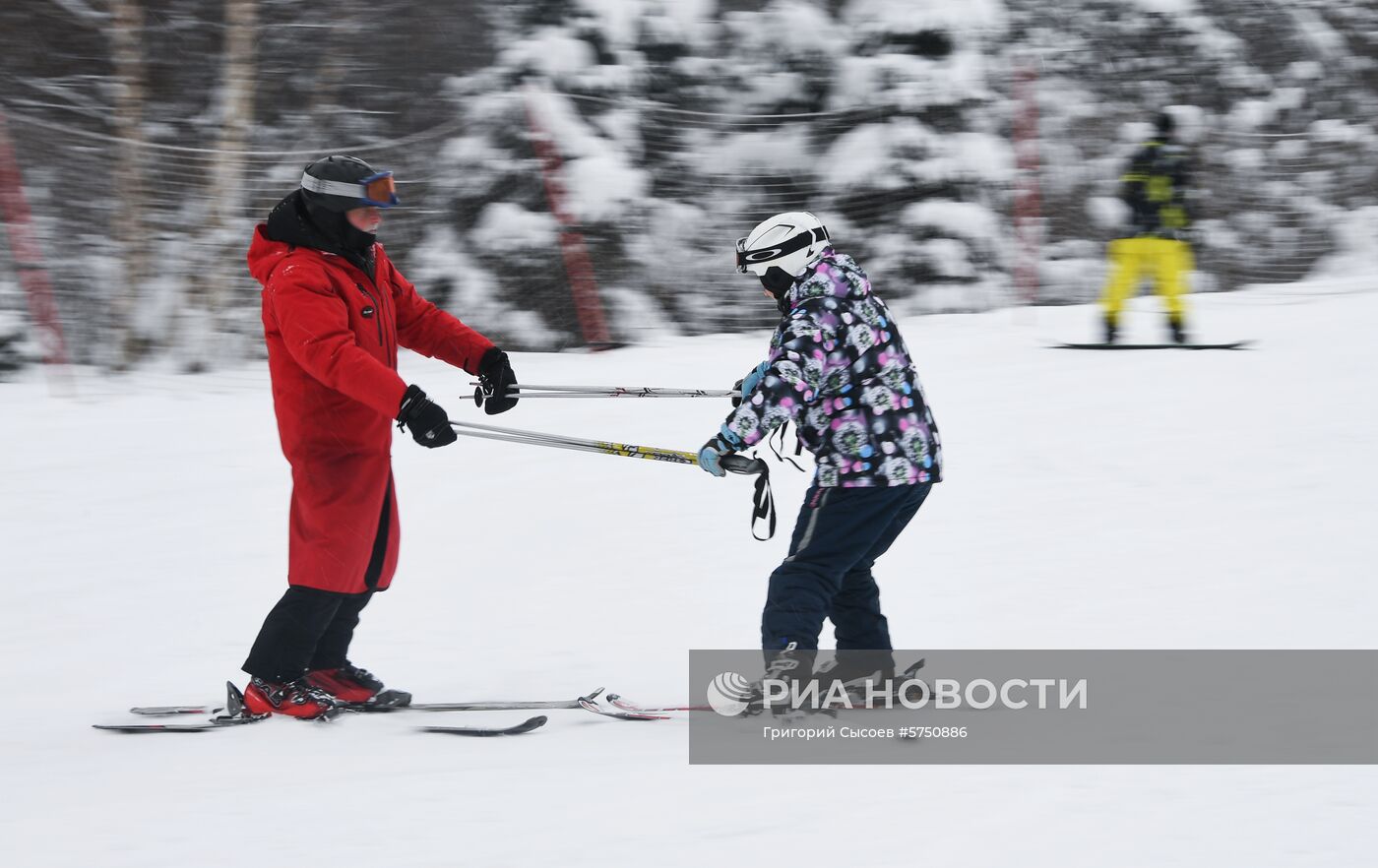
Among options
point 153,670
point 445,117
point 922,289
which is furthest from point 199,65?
point 153,670

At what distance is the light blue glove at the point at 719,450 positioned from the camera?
374cm

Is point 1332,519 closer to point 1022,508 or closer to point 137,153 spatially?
point 1022,508

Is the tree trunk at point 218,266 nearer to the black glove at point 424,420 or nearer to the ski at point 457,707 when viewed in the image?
the ski at point 457,707

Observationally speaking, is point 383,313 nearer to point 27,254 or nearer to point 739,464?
point 739,464

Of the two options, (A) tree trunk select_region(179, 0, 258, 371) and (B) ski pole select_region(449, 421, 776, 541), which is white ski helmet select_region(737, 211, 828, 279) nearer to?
(B) ski pole select_region(449, 421, 776, 541)

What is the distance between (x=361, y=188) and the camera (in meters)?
3.91

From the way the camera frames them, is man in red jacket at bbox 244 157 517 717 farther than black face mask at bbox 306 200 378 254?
No

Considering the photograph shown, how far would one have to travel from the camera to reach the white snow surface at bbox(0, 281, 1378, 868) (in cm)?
311

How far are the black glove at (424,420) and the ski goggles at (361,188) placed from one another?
25.4 inches

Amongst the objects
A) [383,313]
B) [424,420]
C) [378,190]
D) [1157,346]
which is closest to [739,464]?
[424,420]

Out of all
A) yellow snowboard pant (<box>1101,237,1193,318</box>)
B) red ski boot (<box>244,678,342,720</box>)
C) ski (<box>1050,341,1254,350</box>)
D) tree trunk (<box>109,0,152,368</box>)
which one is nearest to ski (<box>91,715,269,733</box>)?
red ski boot (<box>244,678,342,720</box>)

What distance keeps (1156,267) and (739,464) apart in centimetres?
552

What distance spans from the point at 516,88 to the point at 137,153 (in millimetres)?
3275

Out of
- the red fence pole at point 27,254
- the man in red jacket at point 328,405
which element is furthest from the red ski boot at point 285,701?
the red fence pole at point 27,254
